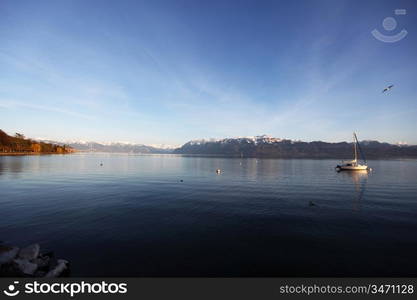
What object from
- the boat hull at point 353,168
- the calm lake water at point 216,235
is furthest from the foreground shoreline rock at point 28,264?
the boat hull at point 353,168

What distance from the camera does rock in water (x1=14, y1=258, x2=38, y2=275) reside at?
1338cm

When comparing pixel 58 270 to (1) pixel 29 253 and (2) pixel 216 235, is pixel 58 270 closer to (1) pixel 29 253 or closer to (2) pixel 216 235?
(1) pixel 29 253

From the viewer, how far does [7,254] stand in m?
14.2

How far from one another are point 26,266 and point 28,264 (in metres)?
0.16

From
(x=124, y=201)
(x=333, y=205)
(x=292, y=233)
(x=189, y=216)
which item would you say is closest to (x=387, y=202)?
(x=333, y=205)

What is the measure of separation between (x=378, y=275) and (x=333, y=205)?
2283 centimetres

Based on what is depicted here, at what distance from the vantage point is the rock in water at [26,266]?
43.9ft

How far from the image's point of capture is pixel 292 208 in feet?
108

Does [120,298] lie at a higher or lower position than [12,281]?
lower

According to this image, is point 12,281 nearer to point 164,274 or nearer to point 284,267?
point 164,274

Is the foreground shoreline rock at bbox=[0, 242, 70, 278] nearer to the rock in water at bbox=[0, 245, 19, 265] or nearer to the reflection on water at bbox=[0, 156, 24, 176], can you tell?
the rock in water at bbox=[0, 245, 19, 265]

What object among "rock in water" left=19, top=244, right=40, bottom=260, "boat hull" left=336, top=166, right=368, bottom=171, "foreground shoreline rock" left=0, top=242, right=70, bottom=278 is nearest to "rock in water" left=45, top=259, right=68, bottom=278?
"foreground shoreline rock" left=0, top=242, right=70, bottom=278

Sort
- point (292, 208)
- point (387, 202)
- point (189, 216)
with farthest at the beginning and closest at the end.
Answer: point (387, 202)
point (292, 208)
point (189, 216)

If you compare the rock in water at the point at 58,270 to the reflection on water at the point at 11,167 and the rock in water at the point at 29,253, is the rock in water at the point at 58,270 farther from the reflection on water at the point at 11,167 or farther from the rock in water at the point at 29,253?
the reflection on water at the point at 11,167
